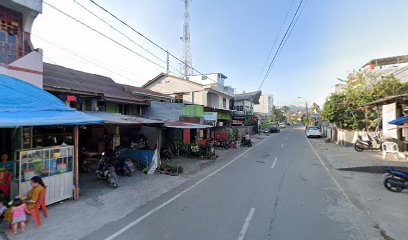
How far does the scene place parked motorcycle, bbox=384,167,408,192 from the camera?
773 centimetres

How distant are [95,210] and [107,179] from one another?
279cm

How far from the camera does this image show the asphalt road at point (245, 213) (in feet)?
16.2

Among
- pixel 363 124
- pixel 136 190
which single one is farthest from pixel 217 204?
pixel 363 124

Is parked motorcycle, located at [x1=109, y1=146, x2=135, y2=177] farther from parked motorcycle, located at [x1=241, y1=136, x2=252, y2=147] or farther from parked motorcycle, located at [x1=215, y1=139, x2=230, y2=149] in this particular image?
parked motorcycle, located at [x1=241, y1=136, x2=252, y2=147]

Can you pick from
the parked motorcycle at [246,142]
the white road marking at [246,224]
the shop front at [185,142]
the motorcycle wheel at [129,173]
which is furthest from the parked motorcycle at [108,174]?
the parked motorcycle at [246,142]

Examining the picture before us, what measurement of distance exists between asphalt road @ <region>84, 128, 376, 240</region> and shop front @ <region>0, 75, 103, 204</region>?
2.89 meters

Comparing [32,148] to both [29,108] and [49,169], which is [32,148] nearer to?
[49,169]

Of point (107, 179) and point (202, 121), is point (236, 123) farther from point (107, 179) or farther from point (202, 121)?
point (107, 179)

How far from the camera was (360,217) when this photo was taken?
5.80m

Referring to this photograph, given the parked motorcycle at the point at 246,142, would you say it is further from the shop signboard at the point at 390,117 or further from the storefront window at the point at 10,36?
the storefront window at the point at 10,36

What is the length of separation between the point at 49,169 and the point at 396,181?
40.3 ft

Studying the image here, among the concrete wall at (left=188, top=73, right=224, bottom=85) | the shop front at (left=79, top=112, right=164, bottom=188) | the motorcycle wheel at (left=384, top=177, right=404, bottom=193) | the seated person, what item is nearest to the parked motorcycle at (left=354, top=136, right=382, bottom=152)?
the motorcycle wheel at (left=384, top=177, right=404, bottom=193)

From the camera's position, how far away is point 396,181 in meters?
7.86

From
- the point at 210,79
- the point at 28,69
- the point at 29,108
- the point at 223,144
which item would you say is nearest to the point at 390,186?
the point at 29,108
